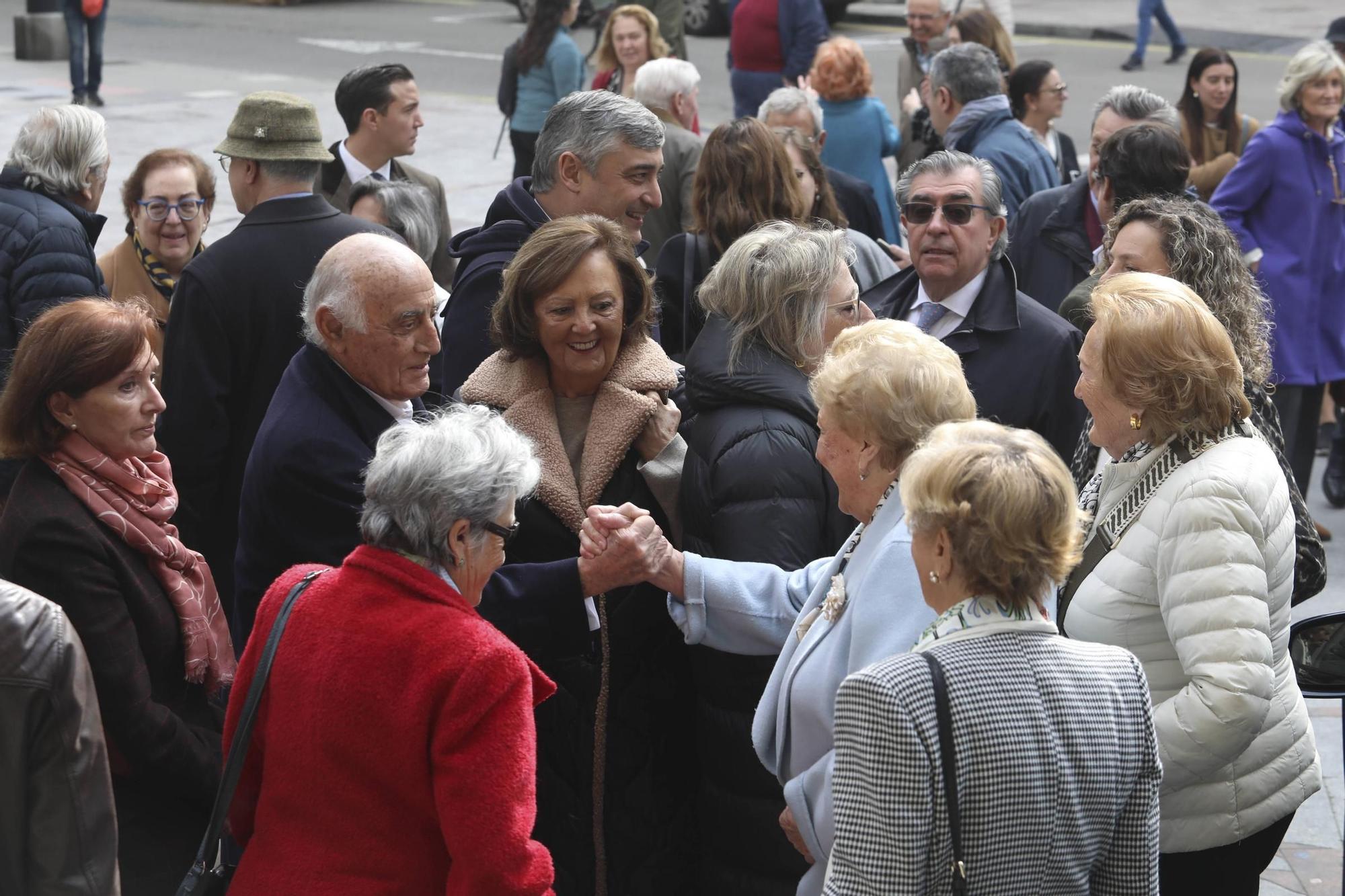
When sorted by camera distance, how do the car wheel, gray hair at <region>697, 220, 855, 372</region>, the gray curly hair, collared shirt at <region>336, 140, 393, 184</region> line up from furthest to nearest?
1. the car wheel
2. collared shirt at <region>336, 140, 393, 184</region>
3. the gray curly hair
4. gray hair at <region>697, 220, 855, 372</region>

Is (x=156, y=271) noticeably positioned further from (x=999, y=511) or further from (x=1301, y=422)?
(x=1301, y=422)

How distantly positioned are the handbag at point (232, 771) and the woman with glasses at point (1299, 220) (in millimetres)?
5337

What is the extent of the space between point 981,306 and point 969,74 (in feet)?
10.3

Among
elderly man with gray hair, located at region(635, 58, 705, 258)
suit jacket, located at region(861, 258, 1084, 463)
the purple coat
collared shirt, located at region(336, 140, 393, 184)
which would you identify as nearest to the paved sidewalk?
the purple coat

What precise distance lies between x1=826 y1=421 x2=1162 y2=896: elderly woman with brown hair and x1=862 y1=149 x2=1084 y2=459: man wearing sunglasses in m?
2.02

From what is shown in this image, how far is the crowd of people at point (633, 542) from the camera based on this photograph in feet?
8.07

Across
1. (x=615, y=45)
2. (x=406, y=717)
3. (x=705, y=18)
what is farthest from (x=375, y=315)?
(x=705, y=18)

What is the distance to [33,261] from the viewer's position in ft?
16.6

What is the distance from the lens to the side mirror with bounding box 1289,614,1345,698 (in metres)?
3.40

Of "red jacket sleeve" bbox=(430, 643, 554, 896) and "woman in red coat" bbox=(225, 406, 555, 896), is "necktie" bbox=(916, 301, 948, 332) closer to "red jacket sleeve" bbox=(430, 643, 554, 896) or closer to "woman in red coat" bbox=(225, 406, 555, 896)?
"woman in red coat" bbox=(225, 406, 555, 896)

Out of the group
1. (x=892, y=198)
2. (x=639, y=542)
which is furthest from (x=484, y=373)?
(x=892, y=198)

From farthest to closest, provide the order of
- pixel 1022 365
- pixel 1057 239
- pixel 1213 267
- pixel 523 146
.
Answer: pixel 523 146 < pixel 1057 239 < pixel 1022 365 < pixel 1213 267

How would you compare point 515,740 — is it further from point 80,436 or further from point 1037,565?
point 80,436

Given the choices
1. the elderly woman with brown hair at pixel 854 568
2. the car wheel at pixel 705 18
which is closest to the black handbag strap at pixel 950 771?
the elderly woman with brown hair at pixel 854 568
